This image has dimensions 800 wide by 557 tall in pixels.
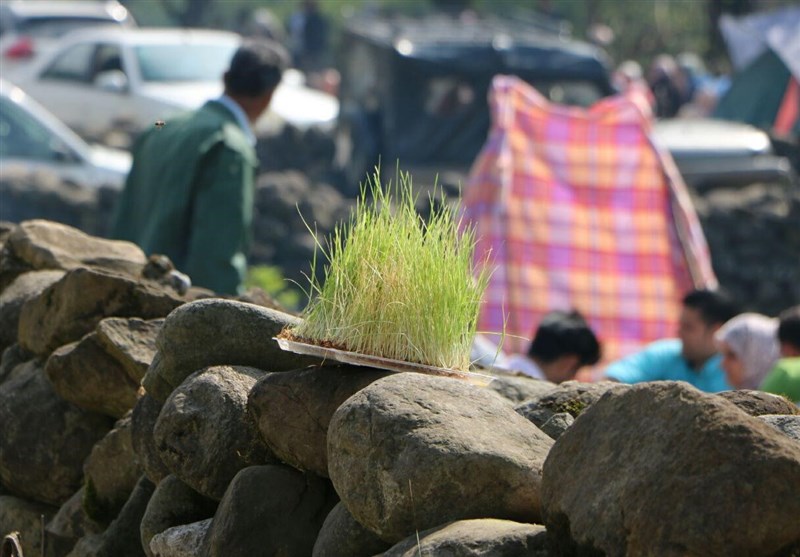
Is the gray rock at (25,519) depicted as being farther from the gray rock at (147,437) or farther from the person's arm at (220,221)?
the person's arm at (220,221)

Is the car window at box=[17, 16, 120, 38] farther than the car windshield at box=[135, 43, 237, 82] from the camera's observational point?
Yes

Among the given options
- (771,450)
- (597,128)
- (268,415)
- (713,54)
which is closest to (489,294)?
(597,128)

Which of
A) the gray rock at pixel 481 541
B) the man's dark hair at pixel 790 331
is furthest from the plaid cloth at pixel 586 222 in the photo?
the gray rock at pixel 481 541


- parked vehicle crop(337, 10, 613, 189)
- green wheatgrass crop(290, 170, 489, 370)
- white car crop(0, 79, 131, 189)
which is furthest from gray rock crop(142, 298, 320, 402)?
parked vehicle crop(337, 10, 613, 189)

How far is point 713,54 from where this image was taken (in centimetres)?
2880

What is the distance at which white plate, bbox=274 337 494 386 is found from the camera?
11.2 ft

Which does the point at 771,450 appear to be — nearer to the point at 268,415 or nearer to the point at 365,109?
the point at 268,415

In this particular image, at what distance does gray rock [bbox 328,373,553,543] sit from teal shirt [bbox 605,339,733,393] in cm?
501

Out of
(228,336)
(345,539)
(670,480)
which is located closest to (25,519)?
(228,336)

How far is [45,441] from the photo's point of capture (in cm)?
455

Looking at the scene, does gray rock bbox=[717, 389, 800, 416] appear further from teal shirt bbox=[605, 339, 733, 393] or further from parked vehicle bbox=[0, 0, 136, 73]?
parked vehicle bbox=[0, 0, 136, 73]

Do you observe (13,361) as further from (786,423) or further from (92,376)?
(786,423)

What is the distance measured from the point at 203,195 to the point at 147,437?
2170 millimetres

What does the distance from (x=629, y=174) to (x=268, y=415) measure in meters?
7.35
